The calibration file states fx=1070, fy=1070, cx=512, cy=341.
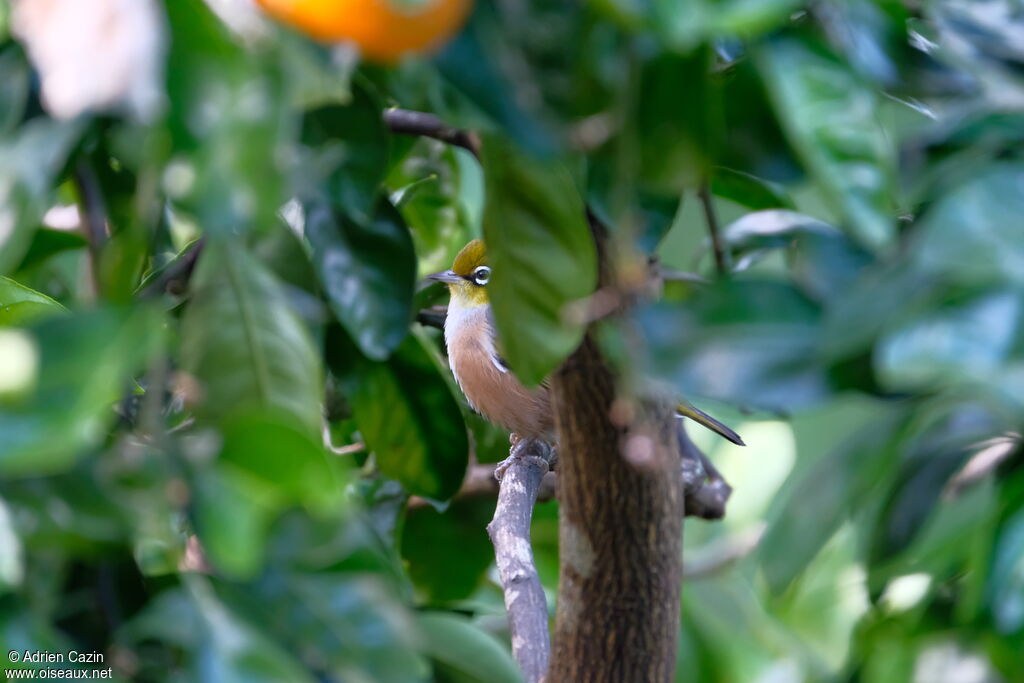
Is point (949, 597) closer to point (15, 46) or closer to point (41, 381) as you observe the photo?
point (41, 381)

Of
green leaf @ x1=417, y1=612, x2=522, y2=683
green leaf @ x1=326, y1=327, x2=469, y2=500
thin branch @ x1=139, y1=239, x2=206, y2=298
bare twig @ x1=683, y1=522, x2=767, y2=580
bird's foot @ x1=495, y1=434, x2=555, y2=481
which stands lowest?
→ bare twig @ x1=683, y1=522, x2=767, y2=580

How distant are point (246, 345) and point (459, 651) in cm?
33

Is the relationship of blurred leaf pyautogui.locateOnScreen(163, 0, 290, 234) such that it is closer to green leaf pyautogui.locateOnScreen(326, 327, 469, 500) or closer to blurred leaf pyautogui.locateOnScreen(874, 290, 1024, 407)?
blurred leaf pyautogui.locateOnScreen(874, 290, 1024, 407)

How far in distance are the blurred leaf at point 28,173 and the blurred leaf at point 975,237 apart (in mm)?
447

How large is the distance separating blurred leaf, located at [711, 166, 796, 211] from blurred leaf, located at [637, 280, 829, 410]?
0.56 feet

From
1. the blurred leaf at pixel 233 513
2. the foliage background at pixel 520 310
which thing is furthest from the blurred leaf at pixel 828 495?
the blurred leaf at pixel 233 513

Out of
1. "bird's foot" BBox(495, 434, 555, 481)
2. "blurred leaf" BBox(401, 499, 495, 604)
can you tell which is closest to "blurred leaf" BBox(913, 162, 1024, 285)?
"blurred leaf" BBox(401, 499, 495, 604)

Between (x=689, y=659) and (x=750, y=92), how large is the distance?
182cm

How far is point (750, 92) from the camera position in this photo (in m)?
0.72

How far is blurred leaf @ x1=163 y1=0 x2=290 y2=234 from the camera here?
0.53 m

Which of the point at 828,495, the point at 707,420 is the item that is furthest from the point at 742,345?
the point at 707,420

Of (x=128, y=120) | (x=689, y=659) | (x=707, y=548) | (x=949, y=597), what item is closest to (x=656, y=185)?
(x=128, y=120)

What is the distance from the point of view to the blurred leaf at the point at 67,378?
0.49 meters

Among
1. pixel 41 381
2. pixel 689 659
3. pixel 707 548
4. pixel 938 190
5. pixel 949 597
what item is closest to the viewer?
pixel 41 381
